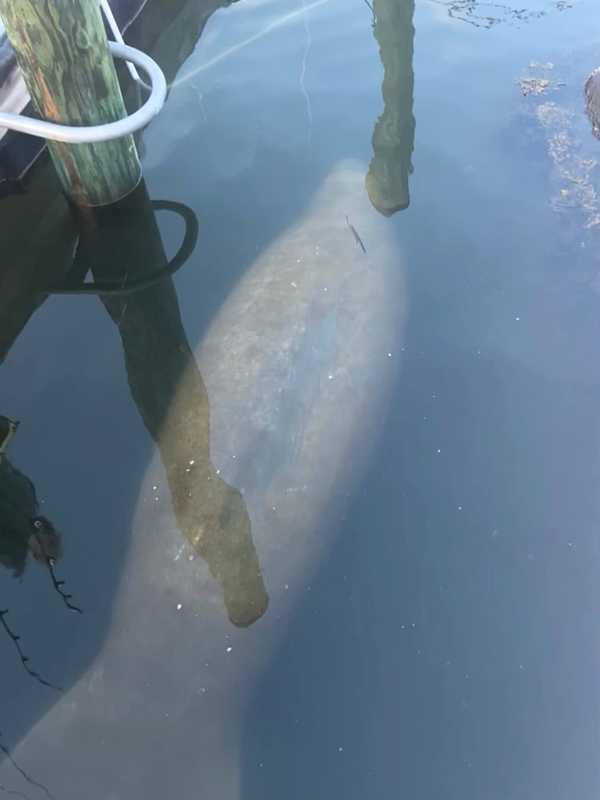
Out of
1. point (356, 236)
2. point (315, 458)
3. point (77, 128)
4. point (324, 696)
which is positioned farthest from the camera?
point (356, 236)

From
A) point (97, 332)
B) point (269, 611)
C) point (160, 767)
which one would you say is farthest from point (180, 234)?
point (160, 767)

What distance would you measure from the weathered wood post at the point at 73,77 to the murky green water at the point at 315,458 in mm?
388

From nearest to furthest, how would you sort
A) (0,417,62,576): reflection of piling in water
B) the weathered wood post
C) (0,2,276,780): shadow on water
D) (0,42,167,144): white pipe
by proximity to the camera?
(0,2,276,780): shadow on water
(0,417,62,576): reflection of piling in water
the weathered wood post
(0,42,167,144): white pipe

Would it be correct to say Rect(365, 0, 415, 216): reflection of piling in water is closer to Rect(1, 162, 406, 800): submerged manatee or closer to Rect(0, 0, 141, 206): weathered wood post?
Rect(1, 162, 406, 800): submerged manatee

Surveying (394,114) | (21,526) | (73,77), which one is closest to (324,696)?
(21,526)

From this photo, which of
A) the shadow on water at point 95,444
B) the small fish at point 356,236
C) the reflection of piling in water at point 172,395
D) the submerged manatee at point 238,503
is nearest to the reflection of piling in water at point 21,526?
the shadow on water at point 95,444

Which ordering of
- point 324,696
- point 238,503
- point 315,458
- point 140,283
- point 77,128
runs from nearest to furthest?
point 324,696
point 238,503
point 315,458
point 77,128
point 140,283

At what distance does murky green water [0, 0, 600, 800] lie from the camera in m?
3.21

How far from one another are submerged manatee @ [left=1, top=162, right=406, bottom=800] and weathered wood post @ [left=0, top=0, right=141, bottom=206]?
58.5 inches

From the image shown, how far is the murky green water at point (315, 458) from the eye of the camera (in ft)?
10.5

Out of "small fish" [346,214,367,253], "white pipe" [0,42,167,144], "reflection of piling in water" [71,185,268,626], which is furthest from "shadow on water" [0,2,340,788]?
"white pipe" [0,42,167,144]

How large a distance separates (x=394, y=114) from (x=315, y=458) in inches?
153

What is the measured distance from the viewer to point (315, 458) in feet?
12.9

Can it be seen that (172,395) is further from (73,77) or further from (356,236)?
(73,77)
